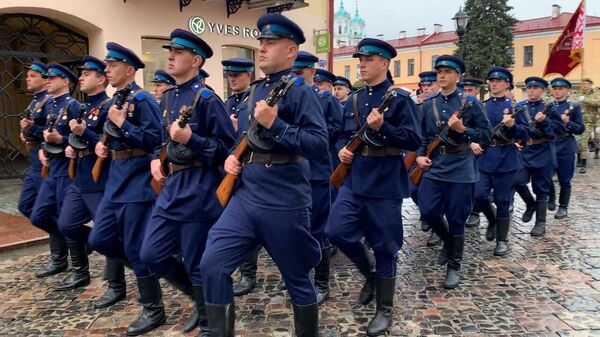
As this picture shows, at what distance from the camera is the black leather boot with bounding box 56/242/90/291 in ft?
17.3

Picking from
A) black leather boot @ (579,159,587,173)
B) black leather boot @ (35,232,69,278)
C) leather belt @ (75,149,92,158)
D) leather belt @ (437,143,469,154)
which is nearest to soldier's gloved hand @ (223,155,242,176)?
leather belt @ (75,149,92,158)

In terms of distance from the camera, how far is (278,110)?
10.7 ft

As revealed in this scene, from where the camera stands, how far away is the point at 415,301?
4.85 meters

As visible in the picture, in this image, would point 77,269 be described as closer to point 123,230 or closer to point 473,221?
point 123,230

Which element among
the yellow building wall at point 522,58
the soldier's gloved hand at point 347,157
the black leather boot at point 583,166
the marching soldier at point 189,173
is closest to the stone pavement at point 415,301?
the marching soldier at point 189,173

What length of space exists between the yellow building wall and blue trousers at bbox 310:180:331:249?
127 feet

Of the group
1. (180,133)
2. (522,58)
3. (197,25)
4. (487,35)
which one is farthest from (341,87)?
(522,58)

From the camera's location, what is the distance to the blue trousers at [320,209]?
5137mm

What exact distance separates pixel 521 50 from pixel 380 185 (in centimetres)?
5312

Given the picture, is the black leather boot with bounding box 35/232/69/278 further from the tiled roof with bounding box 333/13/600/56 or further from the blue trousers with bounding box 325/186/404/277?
the tiled roof with bounding box 333/13/600/56

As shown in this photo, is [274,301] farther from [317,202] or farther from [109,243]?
[109,243]

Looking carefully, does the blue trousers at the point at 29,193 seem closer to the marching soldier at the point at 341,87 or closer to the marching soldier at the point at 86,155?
the marching soldier at the point at 86,155

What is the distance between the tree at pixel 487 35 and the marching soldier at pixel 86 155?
1579 inches

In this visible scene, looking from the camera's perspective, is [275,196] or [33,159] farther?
[33,159]
